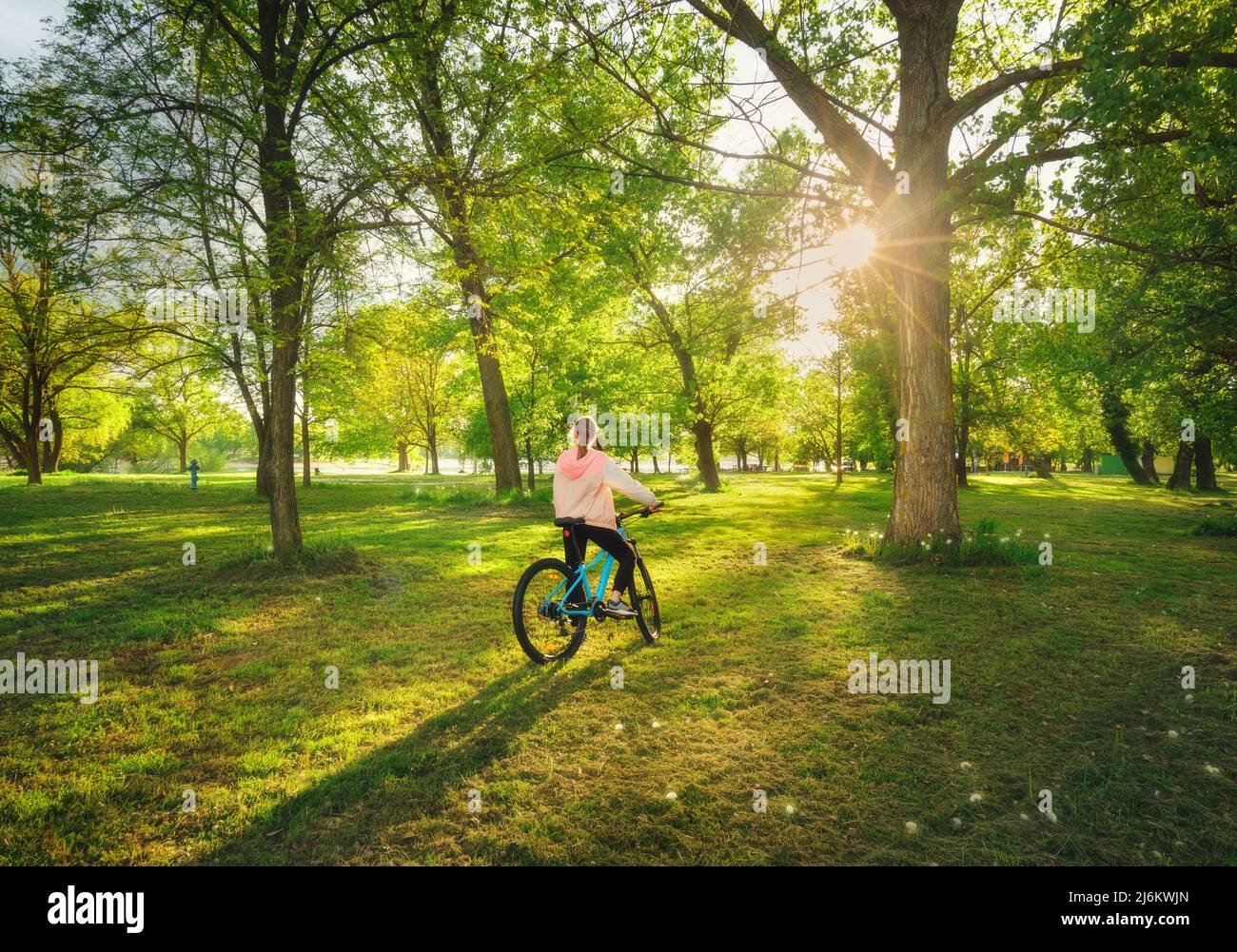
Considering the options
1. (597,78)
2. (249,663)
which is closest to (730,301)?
(597,78)

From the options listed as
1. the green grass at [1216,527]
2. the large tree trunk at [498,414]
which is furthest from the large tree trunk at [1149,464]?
the large tree trunk at [498,414]

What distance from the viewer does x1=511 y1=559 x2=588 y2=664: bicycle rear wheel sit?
5.58m

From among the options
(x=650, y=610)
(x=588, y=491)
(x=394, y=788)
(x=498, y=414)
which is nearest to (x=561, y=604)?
(x=588, y=491)

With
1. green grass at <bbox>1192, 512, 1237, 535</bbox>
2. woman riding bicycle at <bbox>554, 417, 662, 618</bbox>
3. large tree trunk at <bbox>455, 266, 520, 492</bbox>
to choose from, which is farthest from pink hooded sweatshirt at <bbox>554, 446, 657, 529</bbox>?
green grass at <bbox>1192, 512, 1237, 535</bbox>

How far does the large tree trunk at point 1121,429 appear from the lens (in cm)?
2994

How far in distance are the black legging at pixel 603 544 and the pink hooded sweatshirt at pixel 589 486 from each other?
0.08 meters

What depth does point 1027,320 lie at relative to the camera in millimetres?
22516

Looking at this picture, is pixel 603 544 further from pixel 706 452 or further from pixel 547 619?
pixel 706 452

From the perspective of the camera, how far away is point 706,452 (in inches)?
1172

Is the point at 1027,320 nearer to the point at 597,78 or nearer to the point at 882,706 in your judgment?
the point at 597,78

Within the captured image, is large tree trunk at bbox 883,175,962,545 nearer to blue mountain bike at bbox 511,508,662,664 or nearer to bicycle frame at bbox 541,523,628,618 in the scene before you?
blue mountain bike at bbox 511,508,662,664

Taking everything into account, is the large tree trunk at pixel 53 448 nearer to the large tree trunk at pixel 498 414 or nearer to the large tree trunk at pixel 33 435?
the large tree trunk at pixel 33 435

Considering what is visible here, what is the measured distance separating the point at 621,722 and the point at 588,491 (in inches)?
90.3
